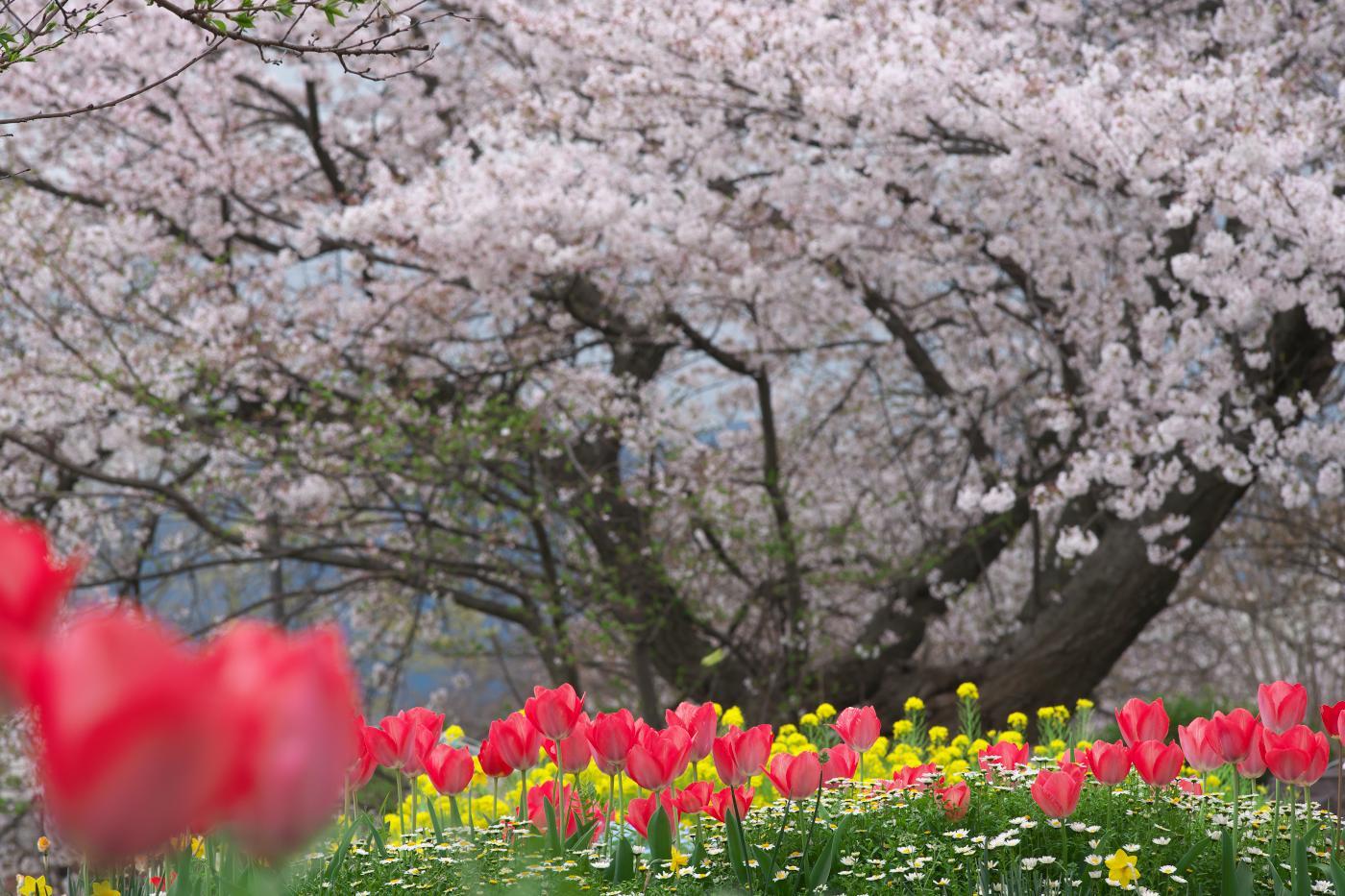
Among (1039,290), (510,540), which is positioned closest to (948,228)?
(1039,290)

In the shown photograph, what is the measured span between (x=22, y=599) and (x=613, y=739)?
144 cm

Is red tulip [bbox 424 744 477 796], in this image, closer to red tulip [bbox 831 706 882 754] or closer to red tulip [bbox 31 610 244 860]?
red tulip [bbox 831 706 882 754]

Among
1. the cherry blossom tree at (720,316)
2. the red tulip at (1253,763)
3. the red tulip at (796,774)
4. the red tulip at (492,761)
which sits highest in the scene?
the cherry blossom tree at (720,316)

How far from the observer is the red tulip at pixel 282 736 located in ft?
1.75

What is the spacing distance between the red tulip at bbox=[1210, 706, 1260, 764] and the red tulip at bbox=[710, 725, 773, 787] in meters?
0.79

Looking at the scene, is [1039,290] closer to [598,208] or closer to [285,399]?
[598,208]

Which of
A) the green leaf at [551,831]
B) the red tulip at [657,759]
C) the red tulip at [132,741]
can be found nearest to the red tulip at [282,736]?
the red tulip at [132,741]

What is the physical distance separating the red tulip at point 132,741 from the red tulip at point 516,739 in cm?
163

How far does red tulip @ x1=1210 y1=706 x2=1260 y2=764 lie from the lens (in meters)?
2.13

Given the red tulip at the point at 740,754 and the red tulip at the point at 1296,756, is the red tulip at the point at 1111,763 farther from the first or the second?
the red tulip at the point at 740,754

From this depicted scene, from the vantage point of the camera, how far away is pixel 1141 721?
235cm

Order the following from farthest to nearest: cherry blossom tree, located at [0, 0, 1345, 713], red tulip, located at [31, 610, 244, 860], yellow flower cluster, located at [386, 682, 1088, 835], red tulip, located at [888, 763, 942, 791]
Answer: cherry blossom tree, located at [0, 0, 1345, 713]
yellow flower cluster, located at [386, 682, 1088, 835]
red tulip, located at [888, 763, 942, 791]
red tulip, located at [31, 610, 244, 860]

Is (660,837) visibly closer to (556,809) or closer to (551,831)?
(551,831)

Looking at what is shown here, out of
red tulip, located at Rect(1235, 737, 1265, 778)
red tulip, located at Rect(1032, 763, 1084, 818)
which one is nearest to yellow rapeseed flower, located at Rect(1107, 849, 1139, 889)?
red tulip, located at Rect(1032, 763, 1084, 818)
